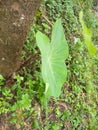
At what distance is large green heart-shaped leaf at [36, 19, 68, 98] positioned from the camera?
1.84 m

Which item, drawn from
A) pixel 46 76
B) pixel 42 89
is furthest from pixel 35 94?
pixel 46 76

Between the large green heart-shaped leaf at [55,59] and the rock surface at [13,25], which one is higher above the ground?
the rock surface at [13,25]

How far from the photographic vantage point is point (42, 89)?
2535 millimetres

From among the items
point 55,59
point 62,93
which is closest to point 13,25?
point 55,59

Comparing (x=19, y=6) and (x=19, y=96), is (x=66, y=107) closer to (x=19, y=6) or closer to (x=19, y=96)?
(x=19, y=96)

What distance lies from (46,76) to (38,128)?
2.65 feet

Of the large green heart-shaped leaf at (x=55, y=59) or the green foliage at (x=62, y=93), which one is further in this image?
the green foliage at (x=62, y=93)

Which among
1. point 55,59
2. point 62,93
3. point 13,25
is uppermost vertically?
point 13,25

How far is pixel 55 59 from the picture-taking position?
6.72ft

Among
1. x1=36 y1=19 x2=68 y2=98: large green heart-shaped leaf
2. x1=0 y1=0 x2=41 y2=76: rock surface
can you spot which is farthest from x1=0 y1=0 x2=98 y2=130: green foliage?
x1=36 y1=19 x2=68 y2=98: large green heart-shaped leaf

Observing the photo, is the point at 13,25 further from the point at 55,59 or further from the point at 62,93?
the point at 62,93

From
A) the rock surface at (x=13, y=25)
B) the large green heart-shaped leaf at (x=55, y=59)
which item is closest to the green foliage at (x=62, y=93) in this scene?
the rock surface at (x=13, y=25)

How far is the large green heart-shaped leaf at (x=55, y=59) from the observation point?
1.84m

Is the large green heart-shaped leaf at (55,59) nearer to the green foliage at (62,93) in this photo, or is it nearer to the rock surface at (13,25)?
the rock surface at (13,25)
